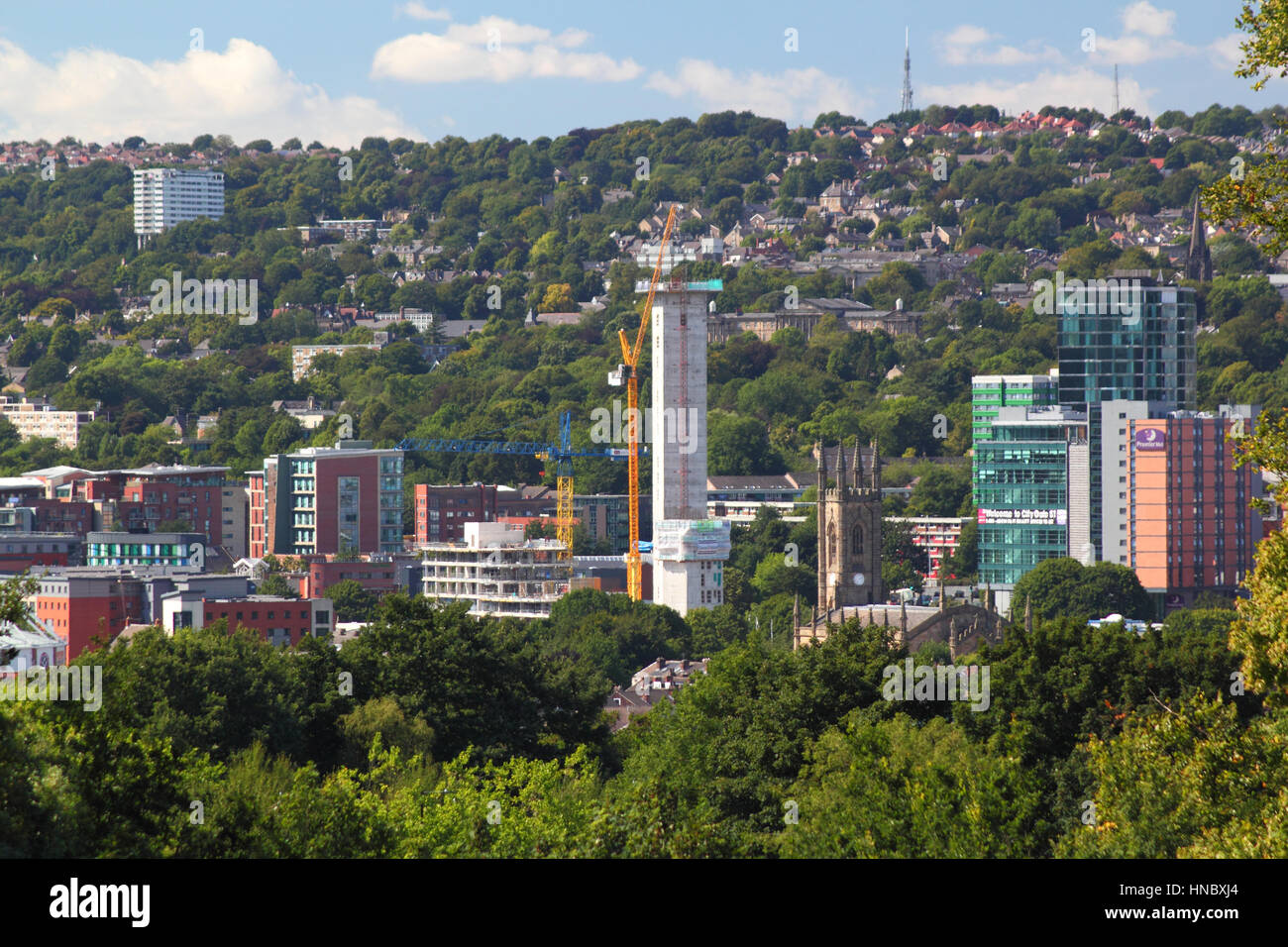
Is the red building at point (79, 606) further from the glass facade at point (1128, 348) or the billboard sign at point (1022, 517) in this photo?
the glass facade at point (1128, 348)

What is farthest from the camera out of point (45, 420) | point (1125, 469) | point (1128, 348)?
point (45, 420)

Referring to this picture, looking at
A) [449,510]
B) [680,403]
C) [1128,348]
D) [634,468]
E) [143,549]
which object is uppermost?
[1128,348]

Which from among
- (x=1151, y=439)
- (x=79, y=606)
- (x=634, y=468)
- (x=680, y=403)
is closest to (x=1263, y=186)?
(x=79, y=606)

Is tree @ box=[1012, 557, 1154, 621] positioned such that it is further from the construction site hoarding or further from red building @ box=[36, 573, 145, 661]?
red building @ box=[36, 573, 145, 661]

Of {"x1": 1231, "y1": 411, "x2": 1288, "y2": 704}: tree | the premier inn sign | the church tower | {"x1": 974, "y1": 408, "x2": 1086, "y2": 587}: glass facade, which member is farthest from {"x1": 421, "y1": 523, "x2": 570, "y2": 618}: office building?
{"x1": 1231, "y1": 411, "x2": 1288, "y2": 704}: tree

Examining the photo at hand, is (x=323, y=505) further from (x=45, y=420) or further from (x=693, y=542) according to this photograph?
(x=45, y=420)

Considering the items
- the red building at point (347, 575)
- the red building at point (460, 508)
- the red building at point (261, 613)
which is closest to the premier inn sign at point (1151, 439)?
the red building at point (347, 575)
